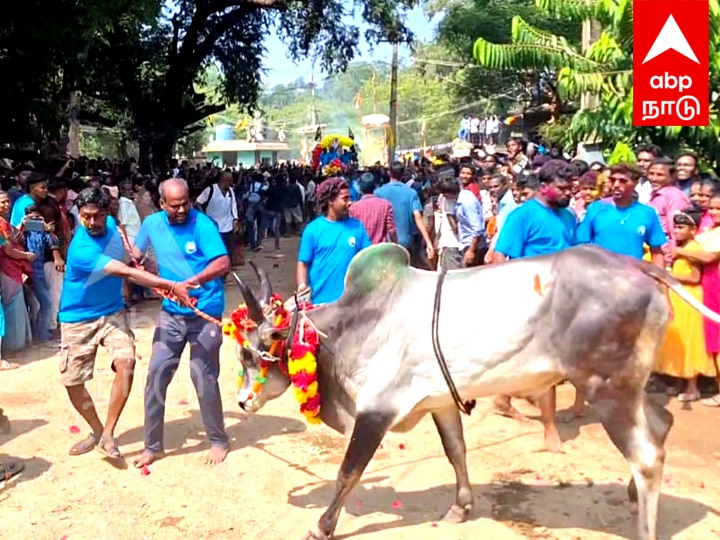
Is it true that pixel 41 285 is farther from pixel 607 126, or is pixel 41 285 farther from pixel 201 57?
pixel 201 57

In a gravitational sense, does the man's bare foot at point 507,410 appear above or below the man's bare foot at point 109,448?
below

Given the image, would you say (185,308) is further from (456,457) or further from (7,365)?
(7,365)

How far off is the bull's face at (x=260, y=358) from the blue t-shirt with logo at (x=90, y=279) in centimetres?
124

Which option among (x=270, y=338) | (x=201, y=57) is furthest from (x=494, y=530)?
(x=201, y=57)

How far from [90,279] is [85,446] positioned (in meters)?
1.19

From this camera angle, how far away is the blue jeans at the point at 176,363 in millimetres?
5887

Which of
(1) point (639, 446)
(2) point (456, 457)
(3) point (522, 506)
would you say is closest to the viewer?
(1) point (639, 446)

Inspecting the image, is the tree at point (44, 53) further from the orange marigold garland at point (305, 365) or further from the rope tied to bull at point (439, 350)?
the rope tied to bull at point (439, 350)

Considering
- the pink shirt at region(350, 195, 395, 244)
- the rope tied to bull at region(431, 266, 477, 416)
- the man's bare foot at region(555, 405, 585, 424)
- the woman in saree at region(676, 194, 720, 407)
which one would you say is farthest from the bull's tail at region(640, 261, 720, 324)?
the pink shirt at region(350, 195, 395, 244)

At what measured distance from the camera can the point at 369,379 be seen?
478cm

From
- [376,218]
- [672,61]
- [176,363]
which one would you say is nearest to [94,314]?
[176,363]

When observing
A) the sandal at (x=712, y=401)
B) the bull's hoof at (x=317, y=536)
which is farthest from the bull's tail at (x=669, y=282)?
the sandal at (x=712, y=401)

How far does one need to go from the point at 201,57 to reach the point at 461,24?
8418 mm

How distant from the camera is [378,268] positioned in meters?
4.83
